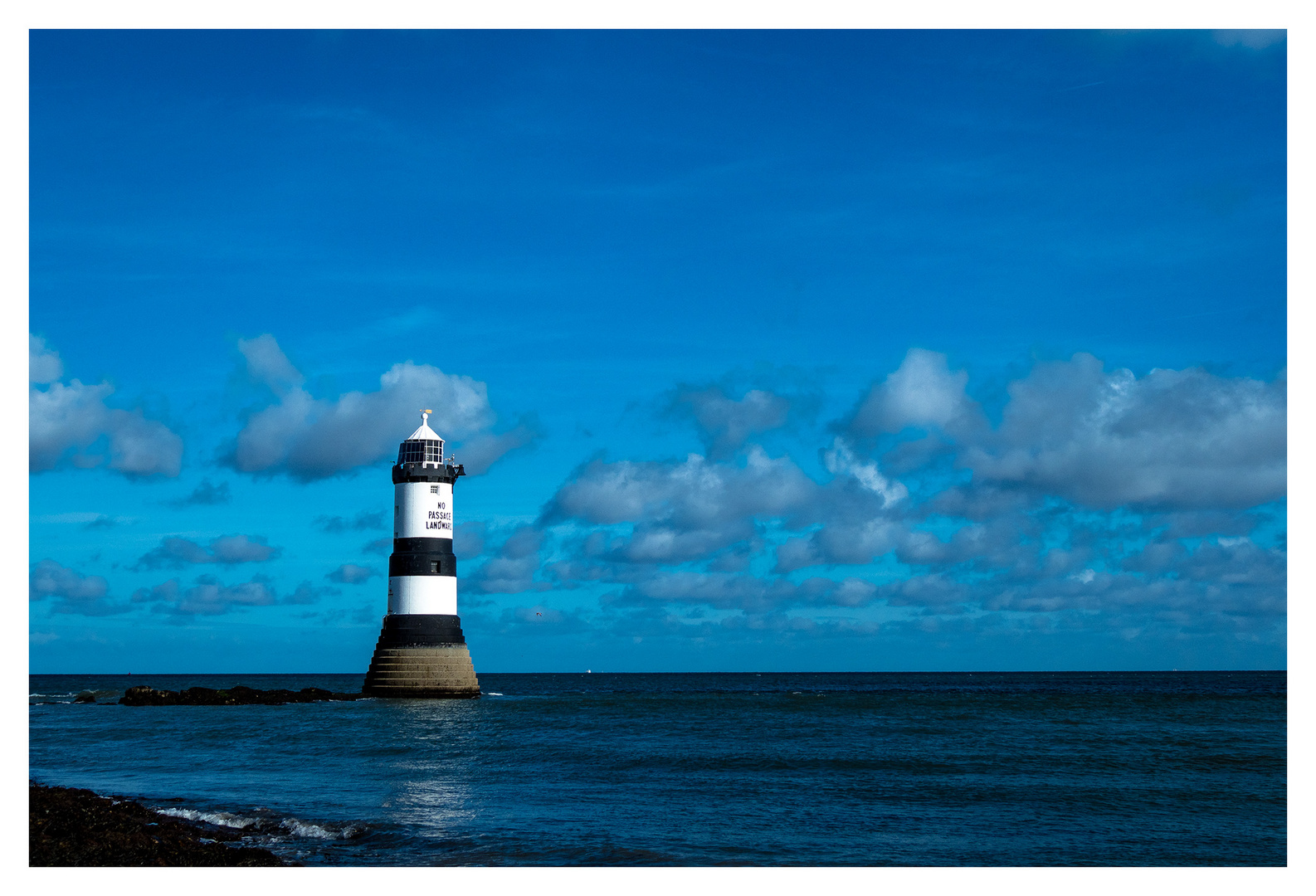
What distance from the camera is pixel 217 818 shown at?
19.9 m

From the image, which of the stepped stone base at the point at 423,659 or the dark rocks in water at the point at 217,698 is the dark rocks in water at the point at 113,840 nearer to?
the stepped stone base at the point at 423,659

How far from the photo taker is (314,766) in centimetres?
2922

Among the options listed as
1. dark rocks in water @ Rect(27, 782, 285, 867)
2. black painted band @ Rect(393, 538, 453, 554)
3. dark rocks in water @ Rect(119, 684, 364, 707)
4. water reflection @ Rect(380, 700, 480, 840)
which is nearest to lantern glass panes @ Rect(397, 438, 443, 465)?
black painted band @ Rect(393, 538, 453, 554)

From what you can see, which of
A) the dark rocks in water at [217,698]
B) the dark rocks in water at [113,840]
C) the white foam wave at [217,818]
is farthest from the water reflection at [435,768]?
the dark rocks in water at [217,698]

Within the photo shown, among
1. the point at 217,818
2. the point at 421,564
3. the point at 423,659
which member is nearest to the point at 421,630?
the point at 423,659

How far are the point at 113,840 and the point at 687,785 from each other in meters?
14.5

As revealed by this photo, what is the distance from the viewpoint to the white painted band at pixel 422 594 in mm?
47969

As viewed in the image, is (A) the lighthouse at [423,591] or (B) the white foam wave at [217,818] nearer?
(B) the white foam wave at [217,818]

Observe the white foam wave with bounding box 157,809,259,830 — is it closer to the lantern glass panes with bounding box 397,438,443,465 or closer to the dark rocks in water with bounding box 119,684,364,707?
the lantern glass panes with bounding box 397,438,443,465

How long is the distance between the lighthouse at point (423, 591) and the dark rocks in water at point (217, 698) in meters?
10.7

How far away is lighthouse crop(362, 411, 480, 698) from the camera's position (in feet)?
158

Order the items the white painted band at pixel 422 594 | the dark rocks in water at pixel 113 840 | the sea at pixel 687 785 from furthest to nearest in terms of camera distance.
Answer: the white painted band at pixel 422 594, the sea at pixel 687 785, the dark rocks in water at pixel 113 840

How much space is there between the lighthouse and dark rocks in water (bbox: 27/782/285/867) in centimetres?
2968
